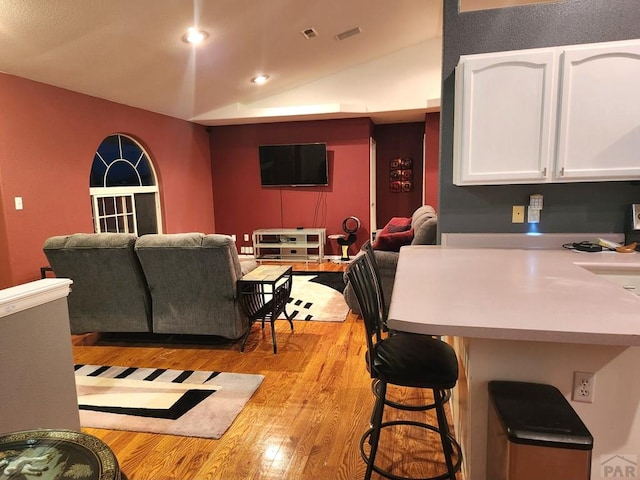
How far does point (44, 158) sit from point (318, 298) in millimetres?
3280

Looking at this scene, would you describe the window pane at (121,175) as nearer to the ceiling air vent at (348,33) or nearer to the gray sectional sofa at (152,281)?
the gray sectional sofa at (152,281)

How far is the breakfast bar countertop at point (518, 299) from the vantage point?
1201mm

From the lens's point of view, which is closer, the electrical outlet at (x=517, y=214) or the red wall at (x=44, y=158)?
the electrical outlet at (x=517, y=214)

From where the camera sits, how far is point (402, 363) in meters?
1.61

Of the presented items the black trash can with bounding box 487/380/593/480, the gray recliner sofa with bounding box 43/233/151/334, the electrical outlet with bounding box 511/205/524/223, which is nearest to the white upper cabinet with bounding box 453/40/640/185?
the electrical outlet with bounding box 511/205/524/223

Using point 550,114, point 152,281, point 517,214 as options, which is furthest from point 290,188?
point 550,114

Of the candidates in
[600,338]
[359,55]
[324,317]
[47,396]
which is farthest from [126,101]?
[600,338]

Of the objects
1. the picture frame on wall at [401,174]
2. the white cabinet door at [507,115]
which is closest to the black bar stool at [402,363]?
the white cabinet door at [507,115]

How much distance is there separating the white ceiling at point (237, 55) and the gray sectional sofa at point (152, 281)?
1.77 metres

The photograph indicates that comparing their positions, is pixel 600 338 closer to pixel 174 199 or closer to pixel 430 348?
pixel 430 348

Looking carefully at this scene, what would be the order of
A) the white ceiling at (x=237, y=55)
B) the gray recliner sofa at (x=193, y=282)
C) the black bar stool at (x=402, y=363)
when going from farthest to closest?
the white ceiling at (x=237, y=55), the gray recliner sofa at (x=193, y=282), the black bar stool at (x=402, y=363)

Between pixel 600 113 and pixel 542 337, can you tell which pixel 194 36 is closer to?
pixel 600 113

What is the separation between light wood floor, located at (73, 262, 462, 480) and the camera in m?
1.97

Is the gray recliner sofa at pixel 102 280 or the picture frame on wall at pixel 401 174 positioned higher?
the picture frame on wall at pixel 401 174
